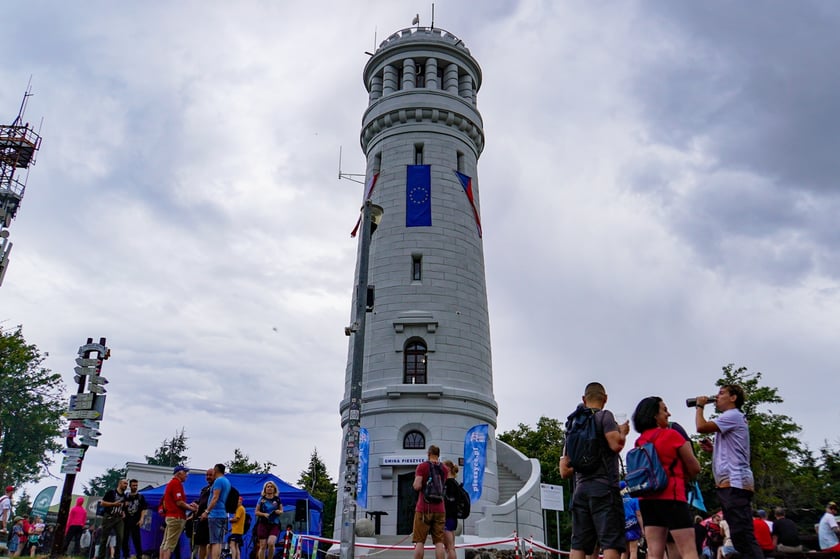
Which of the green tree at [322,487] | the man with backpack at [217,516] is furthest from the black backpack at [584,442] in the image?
the green tree at [322,487]

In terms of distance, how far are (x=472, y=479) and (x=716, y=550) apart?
9.93m

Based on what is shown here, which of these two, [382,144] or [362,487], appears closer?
Result: [362,487]

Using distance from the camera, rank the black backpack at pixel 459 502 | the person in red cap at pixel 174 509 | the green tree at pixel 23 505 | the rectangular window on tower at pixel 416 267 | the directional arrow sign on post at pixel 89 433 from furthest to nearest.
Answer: the green tree at pixel 23 505 < the rectangular window on tower at pixel 416 267 < the directional arrow sign on post at pixel 89 433 < the person in red cap at pixel 174 509 < the black backpack at pixel 459 502

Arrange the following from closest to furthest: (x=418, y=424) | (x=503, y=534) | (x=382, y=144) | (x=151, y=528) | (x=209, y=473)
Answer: (x=209, y=473) < (x=151, y=528) < (x=503, y=534) < (x=418, y=424) < (x=382, y=144)

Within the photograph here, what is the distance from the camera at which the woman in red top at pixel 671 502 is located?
6582mm

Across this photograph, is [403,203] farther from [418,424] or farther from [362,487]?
[362,487]

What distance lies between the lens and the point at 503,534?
2284 cm

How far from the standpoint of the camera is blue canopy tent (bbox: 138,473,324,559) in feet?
65.7

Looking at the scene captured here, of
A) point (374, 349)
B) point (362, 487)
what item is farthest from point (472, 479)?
point (374, 349)

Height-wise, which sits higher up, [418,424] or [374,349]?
[374,349]

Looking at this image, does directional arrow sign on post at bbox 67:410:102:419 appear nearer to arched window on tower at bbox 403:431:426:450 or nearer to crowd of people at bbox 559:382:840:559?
arched window on tower at bbox 403:431:426:450

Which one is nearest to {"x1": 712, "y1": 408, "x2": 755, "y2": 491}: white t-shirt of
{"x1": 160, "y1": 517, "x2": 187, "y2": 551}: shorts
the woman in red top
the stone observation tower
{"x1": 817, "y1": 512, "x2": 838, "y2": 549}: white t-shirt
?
the woman in red top

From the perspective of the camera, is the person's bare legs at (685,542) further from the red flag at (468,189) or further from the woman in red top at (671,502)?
the red flag at (468,189)

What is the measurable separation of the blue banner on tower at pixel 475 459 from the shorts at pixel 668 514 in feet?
57.3
